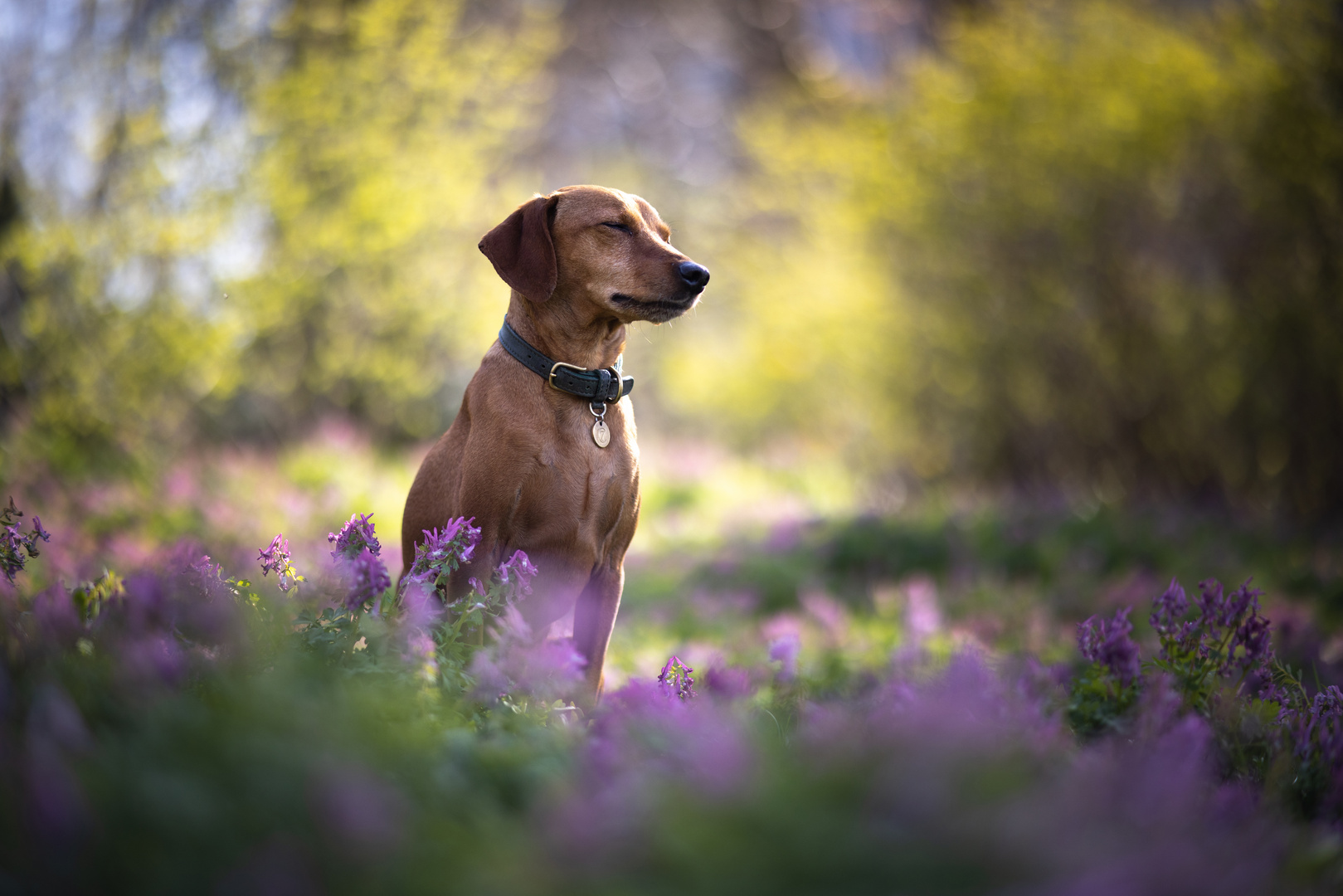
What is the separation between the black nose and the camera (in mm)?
2803

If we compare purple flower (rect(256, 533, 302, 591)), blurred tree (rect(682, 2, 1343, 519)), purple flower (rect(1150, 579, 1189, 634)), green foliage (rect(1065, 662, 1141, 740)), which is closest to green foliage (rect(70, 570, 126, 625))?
Answer: purple flower (rect(256, 533, 302, 591))

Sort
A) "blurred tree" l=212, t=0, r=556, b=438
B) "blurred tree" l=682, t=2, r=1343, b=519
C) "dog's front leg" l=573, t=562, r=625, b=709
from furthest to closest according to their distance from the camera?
"blurred tree" l=212, t=0, r=556, b=438, "blurred tree" l=682, t=2, r=1343, b=519, "dog's front leg" l=573, t=562, r=625, b=709

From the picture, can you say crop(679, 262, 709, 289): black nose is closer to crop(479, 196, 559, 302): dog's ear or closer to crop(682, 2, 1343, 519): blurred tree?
crop(479, 196, 559, 302): dog's ear

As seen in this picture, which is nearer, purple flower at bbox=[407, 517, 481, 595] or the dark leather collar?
purple flower at bbox=[407, 517, 481, 595]

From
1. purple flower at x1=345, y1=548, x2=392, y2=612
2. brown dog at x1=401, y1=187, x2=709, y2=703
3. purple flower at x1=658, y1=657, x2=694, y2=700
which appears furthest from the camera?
brown dog at x1=401, y1=187, x2=709, y2=703

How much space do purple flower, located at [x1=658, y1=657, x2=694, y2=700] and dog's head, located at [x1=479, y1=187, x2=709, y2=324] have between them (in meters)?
1.11

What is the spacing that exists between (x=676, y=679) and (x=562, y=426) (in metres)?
0.83

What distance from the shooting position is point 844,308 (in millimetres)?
10250

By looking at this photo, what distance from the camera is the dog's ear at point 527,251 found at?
2.73 metres

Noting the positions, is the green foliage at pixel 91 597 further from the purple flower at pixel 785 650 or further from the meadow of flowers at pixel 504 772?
the purple flower at pixel 785 650

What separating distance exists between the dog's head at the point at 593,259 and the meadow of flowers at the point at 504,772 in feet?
3.37

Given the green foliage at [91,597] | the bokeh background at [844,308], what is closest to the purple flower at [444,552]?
the green foliage at [91,597]

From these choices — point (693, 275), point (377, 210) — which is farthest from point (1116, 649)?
point (377, 210)

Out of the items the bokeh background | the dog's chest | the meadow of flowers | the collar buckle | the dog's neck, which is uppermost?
the bokeh background
